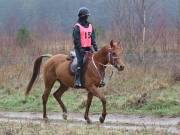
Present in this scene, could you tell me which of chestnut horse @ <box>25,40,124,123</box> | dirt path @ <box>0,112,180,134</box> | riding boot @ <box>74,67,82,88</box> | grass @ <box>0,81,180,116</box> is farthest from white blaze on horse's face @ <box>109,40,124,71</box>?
grass @ <box>0,81,180,116</box>

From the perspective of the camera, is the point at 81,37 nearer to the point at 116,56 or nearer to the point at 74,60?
the point at 74,60

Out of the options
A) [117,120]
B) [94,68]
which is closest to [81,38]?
[94,68]

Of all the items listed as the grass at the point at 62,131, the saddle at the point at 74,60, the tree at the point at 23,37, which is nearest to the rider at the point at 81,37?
the saddle at the point at 74,60

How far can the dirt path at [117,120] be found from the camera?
12.3 metres

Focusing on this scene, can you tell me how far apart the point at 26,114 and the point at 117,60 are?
4331 mm

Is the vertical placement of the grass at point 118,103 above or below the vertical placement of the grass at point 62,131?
below

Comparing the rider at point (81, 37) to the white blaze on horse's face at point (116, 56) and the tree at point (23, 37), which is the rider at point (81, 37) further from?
the tree at point (23, 37)

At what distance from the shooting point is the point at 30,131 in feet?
34.8

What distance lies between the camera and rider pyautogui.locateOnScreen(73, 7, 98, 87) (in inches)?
510

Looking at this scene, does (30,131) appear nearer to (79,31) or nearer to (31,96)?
(79,31)

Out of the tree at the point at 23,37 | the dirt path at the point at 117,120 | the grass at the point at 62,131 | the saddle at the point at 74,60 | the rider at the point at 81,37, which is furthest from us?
the tree at the point at 23,37

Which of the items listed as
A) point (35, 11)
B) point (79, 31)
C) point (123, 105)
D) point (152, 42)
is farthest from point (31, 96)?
point (35, 11)

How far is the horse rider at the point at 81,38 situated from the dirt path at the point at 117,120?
1302mm

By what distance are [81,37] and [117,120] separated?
8.09 ft
